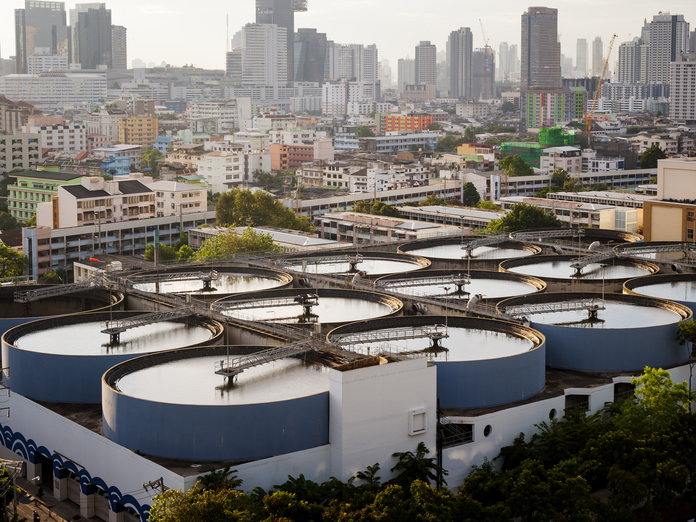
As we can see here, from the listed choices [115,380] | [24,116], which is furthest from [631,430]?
[24,116]

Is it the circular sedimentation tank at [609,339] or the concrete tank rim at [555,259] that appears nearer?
the circular sedimentation tank at [609,339]

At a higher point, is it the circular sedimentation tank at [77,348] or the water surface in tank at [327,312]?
the water surface in tank at [327,312]

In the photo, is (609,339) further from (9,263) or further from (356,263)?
(9,263)

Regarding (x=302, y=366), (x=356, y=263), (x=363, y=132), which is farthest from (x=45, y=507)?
(x=363, y=132)

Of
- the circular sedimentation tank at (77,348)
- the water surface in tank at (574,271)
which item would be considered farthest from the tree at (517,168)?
the circular sedimentation tank at (77,348)

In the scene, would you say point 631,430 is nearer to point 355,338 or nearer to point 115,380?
point 355,338

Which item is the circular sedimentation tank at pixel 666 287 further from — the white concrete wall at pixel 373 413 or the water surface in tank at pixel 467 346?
the white concrete wall at pixel 373 413

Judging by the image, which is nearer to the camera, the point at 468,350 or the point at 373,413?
the point at 373,413
